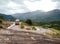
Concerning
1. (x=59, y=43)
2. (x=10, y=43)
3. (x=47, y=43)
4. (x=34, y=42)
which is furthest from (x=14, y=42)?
(x=59, y=43)

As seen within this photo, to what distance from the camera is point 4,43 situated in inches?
695

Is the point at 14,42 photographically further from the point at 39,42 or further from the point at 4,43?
the point at 39,42

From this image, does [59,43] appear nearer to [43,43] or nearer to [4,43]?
[43,43]

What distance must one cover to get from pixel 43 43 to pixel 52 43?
0.87m

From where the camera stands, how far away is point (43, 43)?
1778cm

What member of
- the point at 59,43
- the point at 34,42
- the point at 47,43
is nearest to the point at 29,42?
the point at 34,42

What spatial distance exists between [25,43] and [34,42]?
922mm

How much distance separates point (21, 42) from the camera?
59.8 feet

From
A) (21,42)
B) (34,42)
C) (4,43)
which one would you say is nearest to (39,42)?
(34,42)

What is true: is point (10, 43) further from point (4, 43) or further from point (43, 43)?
point (43, 43)

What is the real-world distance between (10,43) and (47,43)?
3282mm

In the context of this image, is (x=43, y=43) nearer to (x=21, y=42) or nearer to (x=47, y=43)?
(x=47, y=43)

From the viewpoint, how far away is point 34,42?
59.6ft

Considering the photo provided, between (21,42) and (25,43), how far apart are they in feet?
2.14
